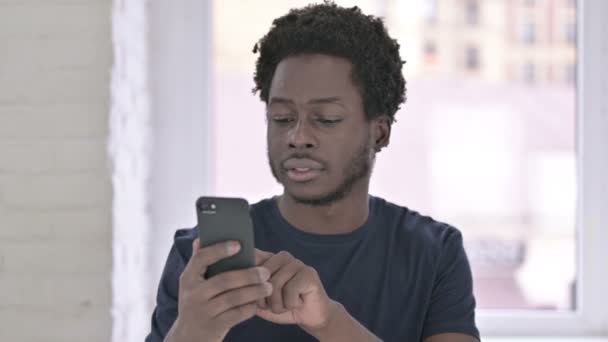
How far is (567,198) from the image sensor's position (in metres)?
2.13

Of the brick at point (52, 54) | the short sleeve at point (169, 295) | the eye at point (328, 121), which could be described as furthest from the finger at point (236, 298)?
the brick at point (52, 54)

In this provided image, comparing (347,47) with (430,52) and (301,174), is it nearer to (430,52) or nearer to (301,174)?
(301,174)

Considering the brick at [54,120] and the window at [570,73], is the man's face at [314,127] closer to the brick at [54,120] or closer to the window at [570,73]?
the brick at [54,120]

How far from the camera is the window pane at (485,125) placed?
83.5 inches

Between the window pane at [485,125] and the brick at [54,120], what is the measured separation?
465mm

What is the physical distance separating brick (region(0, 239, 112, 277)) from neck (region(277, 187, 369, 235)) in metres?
0.43

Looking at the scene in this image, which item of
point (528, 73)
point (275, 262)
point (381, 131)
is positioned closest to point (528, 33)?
point (528, 73)

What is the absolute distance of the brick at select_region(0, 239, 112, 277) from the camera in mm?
1711

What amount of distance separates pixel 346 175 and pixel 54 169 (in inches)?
24.3

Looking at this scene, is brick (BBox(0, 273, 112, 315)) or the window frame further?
the window frame

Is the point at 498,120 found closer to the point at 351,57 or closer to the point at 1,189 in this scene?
the point at 351,57

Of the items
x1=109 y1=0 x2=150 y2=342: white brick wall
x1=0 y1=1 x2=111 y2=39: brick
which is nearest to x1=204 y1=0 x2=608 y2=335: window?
x1=109 y1=0 x2=150 y2=342: white brick wall

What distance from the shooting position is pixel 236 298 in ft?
3.67

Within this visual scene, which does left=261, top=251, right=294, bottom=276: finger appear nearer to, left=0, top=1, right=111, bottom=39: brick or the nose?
the nose
